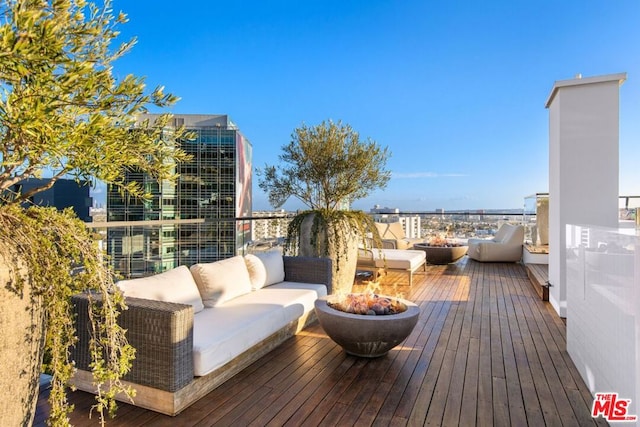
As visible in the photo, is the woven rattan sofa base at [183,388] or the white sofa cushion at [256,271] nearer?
the woven rattan sofa base at [183,388]

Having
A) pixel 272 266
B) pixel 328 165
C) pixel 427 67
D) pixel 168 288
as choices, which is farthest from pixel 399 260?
pixel 427 67

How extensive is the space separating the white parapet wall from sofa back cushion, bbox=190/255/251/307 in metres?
2.68

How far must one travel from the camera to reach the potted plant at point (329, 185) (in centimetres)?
459

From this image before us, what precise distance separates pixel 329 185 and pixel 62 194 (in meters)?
3.63

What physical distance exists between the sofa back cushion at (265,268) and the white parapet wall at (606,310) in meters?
2.73

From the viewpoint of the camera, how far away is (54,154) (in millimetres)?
1014

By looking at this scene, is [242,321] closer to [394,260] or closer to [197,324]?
[197,324]

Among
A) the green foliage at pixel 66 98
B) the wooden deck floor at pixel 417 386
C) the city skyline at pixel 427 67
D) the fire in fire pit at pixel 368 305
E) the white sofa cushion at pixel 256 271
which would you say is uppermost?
the city skyline at pixel 427 67

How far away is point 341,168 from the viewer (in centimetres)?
523

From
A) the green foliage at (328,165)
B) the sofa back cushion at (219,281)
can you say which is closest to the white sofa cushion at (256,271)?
the sofa back cushion at (219,281)

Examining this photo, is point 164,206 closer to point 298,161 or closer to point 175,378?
point 298,161

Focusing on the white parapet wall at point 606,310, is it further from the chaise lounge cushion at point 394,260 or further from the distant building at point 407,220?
the distant building at point 407,220

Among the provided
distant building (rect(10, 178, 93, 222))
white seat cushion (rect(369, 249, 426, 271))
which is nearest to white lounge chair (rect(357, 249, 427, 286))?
white seat cushion (rect(369, 249, 426, 271))

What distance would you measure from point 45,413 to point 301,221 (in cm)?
324
